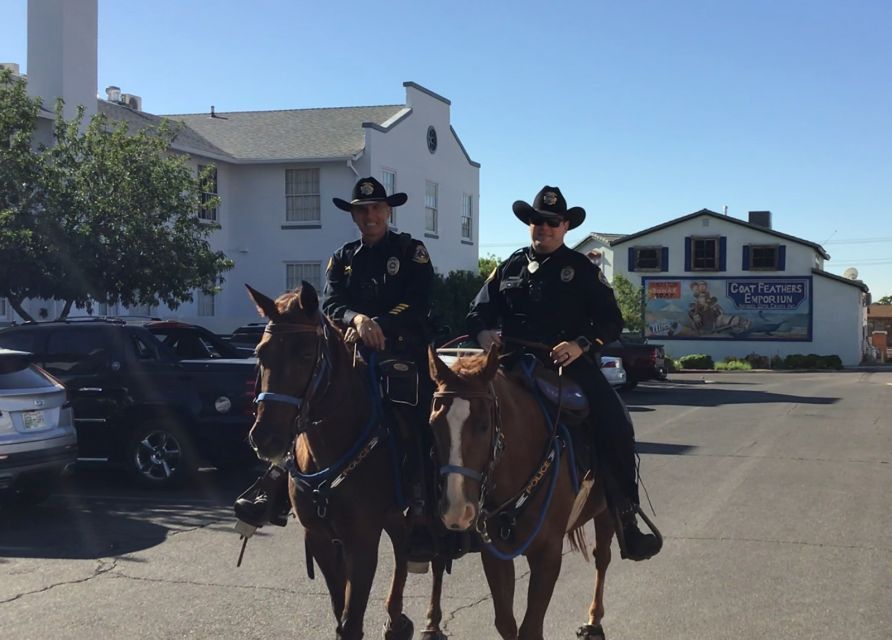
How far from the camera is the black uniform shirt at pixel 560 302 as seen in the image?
5.21m

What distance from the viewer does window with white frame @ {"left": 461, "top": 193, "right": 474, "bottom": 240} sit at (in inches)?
1361

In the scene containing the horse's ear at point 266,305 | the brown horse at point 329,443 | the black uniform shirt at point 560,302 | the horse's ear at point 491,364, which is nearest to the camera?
the horse's ear at point 491,364

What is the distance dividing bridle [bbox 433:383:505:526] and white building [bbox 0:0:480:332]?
22832 mm

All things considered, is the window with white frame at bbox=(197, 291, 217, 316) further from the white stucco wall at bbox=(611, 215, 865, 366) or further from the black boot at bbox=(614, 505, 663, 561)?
the white stucco wall at bbox=(611, 215, 865, 366)

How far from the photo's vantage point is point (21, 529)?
8758mm

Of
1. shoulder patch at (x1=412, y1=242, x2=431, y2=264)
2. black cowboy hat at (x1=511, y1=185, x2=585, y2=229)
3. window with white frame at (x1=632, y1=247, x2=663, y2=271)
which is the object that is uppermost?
window with white frame at (x1=632, y1=247, x2=663, y2=271)

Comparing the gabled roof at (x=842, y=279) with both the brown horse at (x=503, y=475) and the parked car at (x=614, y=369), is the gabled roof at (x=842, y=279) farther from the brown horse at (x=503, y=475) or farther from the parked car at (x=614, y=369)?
the brown horse at (x=503, y=475)

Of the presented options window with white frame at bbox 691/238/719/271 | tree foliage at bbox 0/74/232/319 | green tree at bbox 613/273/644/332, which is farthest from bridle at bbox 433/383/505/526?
window with white frame at bbox 691/238/719/271

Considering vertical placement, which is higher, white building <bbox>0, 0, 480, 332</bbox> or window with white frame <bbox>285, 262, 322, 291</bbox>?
white building <bbox>0, 0, 480, 332</bbox>

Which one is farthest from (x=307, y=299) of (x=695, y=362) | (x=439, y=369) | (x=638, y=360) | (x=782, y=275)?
(x=782, y=275)

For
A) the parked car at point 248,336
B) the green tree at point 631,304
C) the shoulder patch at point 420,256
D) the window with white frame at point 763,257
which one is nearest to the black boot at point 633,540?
the shoulder patch at point 420,256

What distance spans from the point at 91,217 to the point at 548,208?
41.0 ft

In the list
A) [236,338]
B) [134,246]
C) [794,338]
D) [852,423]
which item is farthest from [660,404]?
[794,338]

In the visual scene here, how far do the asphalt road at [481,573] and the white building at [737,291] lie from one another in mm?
38897
